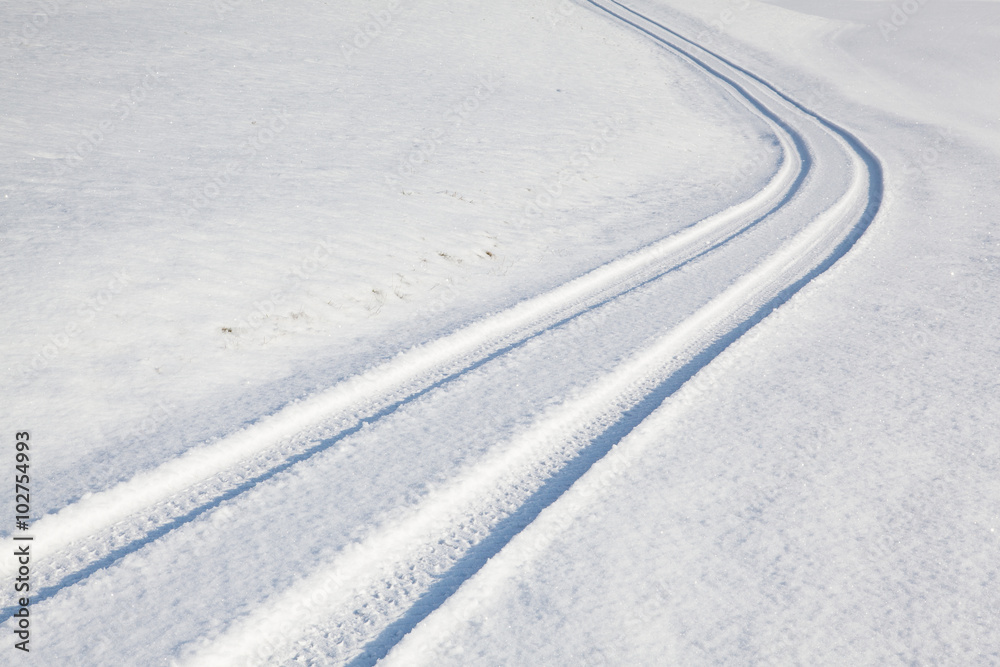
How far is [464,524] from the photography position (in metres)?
3.14

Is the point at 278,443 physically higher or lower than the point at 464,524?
higher

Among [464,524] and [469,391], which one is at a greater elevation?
[469,391]

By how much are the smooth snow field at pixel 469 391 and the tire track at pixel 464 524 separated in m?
0.02

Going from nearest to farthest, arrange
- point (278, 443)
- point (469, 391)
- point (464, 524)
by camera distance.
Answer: point (464, 524)
point (278, 443)
point (469, 391)

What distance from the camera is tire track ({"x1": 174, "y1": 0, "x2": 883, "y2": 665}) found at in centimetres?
254

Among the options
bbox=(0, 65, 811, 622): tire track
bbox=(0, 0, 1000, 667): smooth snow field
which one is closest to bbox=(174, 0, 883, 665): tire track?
bbox=(0, 0, 1000, 667): smooth snow field

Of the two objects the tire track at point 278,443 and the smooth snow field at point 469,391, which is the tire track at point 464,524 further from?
the tire track at point 278,443

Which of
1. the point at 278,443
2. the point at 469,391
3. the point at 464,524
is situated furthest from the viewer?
the point at 469,391

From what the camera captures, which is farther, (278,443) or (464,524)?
(278,443)

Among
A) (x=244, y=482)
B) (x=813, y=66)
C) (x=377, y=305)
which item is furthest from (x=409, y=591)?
(x=813, y=66)

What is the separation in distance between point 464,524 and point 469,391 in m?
1.15

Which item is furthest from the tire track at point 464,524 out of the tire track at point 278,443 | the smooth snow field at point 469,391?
the tire track at point 278,443

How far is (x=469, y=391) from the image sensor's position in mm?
4156

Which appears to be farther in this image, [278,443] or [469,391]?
[469,391]
